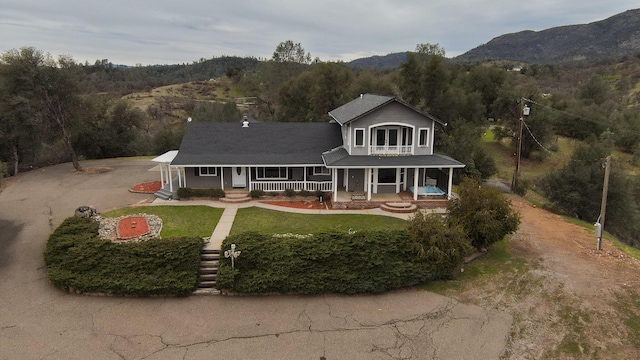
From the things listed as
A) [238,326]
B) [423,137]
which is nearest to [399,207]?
[423,137]

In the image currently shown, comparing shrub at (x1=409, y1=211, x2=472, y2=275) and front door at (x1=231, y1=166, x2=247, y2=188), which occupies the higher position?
front door at (x1=231, y1=166, x2=247, y2=188)

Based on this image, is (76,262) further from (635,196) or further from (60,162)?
(635,196)

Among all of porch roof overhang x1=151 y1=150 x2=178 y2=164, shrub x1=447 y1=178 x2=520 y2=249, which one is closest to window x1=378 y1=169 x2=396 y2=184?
shrub x1=447 y1=178 x2=520 y2=249

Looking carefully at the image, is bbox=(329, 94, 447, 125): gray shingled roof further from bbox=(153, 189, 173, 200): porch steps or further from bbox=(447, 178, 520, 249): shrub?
bbox=(153, 189, 173, 200): porch steps

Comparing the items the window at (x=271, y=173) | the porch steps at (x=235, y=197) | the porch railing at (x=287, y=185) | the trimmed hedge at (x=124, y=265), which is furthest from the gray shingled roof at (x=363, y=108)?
the trimmed hedge at (x=124, y=265)

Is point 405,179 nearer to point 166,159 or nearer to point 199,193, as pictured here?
point 199,193

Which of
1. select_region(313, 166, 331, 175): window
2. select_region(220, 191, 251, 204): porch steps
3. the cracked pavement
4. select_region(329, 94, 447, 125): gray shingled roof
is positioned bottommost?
the cracked pavement

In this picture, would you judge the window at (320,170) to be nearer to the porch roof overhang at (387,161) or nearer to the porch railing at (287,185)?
the porch railing at (287,185)
